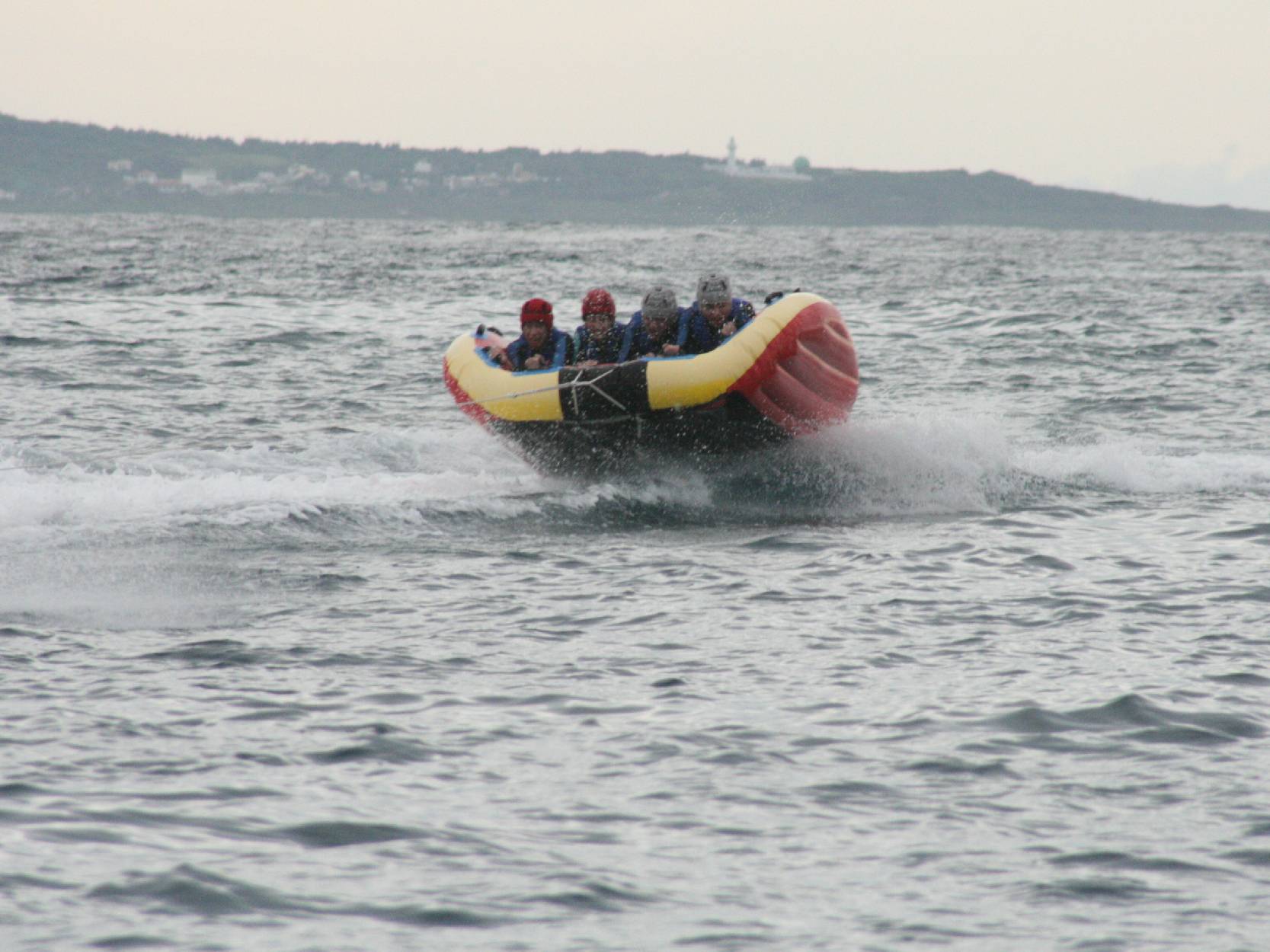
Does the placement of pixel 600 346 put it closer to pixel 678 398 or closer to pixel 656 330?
pixel 656 330

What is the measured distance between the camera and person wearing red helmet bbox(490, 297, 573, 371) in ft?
33.0

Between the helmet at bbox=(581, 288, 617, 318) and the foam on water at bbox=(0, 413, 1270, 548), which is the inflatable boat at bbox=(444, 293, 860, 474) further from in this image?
the helmet at bbox=(581, 288, 617, 318)

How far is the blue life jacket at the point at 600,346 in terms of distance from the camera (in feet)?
32.8

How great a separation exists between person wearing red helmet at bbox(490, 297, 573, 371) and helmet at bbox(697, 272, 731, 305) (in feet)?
3.02

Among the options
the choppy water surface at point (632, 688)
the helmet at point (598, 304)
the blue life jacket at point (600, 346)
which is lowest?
the choppy water surface at point (632, 688)

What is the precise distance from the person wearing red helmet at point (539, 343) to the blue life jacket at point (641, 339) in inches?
15.1

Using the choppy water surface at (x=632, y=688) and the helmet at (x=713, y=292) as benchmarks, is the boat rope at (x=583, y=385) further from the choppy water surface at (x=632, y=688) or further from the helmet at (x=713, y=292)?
the helmet at (x=713, y=292)

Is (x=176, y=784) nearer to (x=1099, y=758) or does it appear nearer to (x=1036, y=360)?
(x=1099, y=758)

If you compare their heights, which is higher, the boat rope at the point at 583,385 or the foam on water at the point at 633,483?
the boat rope at the point at 583,385

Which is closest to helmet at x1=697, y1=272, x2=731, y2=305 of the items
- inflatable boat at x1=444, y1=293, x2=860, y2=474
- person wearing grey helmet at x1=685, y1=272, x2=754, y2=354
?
person wearing grey helmet at x1=685, y1=272, x2=754, y2=354

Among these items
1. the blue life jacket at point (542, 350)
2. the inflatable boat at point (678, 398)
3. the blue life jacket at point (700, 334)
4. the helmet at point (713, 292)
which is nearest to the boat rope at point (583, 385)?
the inflatable boat at point (678, 398)

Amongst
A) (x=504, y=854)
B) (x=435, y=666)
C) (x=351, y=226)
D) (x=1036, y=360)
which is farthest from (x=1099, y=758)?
(x=351, y=226)

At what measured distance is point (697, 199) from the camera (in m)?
112

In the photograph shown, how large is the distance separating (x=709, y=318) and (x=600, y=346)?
74cm
